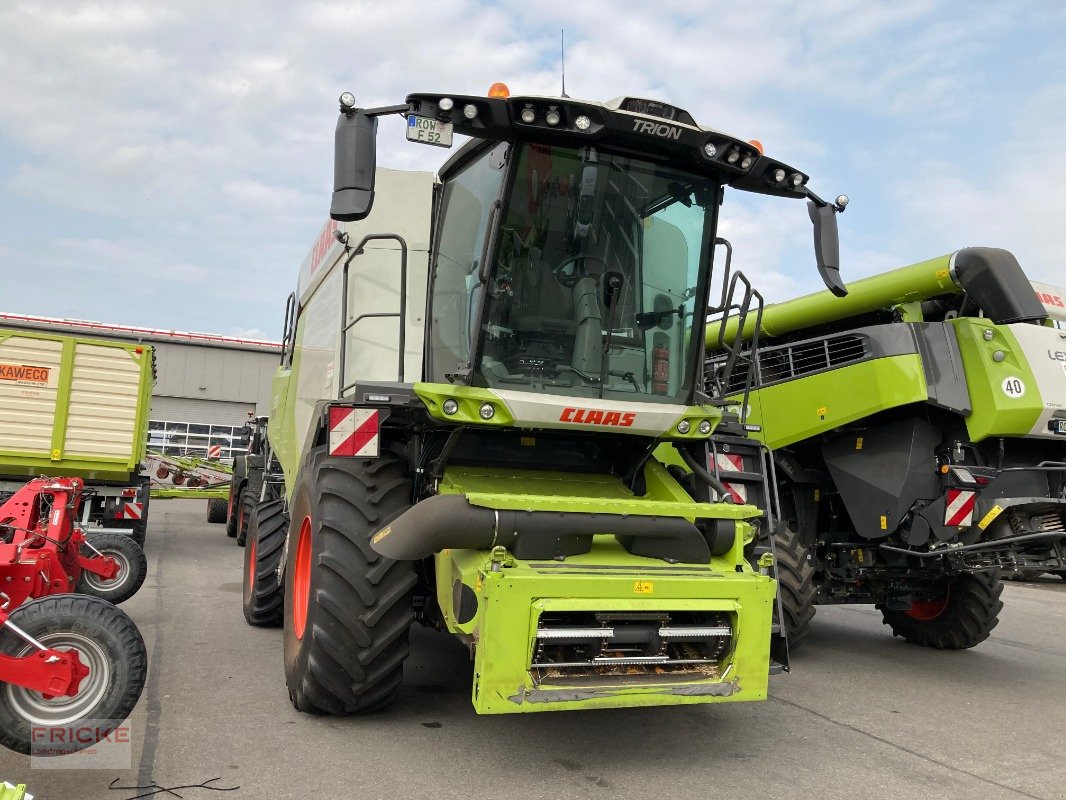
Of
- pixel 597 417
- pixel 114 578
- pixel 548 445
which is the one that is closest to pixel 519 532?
pixel 597 417

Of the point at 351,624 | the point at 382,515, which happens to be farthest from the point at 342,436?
the point at 351,624

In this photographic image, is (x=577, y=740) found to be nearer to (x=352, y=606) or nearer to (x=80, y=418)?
(x=352, y=606)

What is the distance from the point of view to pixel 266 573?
664cm

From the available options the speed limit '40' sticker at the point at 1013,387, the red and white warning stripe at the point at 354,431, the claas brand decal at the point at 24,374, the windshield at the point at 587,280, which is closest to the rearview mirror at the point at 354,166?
the windshield at the point at 587,280

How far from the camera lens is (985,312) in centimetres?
598

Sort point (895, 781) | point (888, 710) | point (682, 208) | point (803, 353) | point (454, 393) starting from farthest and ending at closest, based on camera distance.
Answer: point (803, 353) < point (888, 710) < point (682, 208) < point (454, 393) < point (895, 781)

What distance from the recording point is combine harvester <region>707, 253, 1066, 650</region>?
19.2 ft

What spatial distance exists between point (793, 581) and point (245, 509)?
7274mm

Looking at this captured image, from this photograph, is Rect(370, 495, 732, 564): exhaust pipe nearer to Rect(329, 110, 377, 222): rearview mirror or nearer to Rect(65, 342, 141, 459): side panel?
Rect(329, 110, 377, 222): rearview mirror

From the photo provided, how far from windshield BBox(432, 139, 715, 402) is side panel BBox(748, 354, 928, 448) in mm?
2220

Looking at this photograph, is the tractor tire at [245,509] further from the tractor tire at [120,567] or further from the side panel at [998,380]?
the side panel at [998,380]

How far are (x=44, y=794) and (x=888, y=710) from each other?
4472 mm

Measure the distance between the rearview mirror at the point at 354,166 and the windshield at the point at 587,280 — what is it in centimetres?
74

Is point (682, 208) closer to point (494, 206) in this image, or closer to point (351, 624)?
point (494, 206)
